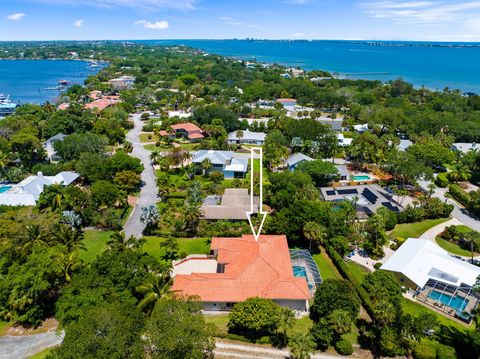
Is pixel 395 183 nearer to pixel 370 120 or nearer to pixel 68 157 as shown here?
pixel 370 120

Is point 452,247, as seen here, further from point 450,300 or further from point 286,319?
point 286,319

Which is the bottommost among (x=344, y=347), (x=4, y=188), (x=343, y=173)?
(x=344, y=347)

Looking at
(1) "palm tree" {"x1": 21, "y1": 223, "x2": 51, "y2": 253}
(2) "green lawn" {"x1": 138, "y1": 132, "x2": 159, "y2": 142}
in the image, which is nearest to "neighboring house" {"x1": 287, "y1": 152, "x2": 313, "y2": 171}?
(2) "green lawn" {"x1": 138, "y1": 132, "x2": 159, "y2": 142}

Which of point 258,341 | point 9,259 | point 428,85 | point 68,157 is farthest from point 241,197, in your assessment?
point 428,85

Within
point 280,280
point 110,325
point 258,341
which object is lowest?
point 258,341

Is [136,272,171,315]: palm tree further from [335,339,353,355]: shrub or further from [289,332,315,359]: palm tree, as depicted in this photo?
[335,339,353,355]: shrub

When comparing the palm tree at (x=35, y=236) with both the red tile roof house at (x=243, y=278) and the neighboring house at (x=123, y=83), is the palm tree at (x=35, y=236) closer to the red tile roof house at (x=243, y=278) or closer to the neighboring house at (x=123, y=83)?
the red tile roof house at (x=243, y=278)

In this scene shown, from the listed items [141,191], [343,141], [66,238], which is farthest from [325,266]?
[343,141]
